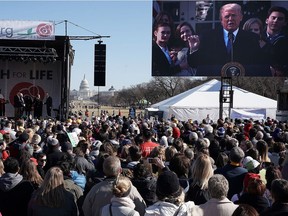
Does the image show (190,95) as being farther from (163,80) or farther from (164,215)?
(163,80)

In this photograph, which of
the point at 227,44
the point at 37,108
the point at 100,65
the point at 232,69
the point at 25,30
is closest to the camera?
the point at 25,30

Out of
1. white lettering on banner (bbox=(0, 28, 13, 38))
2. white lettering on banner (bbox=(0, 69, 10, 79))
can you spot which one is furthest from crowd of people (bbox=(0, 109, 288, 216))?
white lettering on banner (bbox=(0, 69, 10, 79))

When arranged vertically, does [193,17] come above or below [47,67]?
above

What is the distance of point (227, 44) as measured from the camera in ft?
93.9

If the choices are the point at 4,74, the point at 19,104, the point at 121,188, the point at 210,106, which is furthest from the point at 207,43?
the point at 121,188

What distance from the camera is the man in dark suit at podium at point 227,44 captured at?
2831 centimetres

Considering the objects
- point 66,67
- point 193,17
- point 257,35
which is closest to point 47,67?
point 66,67

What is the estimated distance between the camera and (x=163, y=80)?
78250 millimetres

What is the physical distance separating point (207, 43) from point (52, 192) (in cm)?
2439

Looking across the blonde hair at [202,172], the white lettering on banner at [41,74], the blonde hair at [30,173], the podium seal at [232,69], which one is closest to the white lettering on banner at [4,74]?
the white lettering on banner at [41,74]

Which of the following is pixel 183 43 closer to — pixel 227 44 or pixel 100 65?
pixel 227 44

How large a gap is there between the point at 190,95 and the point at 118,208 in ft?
92.9

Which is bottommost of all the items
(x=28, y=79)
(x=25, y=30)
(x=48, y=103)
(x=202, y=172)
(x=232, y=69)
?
(x=48, y=103)

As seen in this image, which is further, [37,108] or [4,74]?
[4,74]
